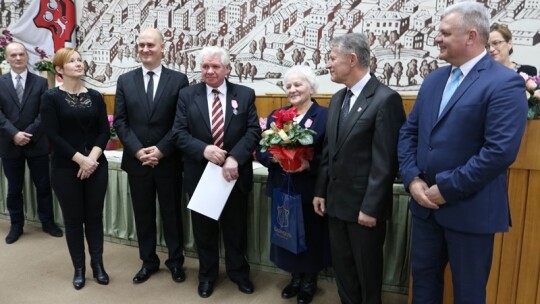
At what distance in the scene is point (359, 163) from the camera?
6.70ft

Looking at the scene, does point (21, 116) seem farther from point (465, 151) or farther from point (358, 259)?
point (465, 151)

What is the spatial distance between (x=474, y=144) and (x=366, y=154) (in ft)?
1.68

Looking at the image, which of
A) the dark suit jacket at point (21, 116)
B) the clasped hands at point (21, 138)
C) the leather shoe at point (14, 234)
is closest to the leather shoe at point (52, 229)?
the leather shoe at point (14, 234)

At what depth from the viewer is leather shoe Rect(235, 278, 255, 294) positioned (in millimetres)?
2783

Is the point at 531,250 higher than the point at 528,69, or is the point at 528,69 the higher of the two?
the point at 528,69

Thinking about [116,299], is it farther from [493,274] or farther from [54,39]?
[54,39]

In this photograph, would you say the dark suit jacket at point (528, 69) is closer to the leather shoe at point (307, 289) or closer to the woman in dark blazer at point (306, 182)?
the woman in dark blazer at point (306, 182)

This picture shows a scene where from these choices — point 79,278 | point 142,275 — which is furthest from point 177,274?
point 79,278

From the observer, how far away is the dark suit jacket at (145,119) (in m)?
2.72

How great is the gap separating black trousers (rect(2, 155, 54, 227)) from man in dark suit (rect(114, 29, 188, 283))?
1.43 meters

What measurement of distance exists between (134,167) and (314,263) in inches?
51.6

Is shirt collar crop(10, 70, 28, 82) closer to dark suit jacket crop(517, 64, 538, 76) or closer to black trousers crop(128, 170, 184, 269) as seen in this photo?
black trousers crop(128, 170, 184, 269)

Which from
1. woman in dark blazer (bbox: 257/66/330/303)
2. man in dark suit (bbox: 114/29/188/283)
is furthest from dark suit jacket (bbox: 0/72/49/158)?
woman in dark blazer (bbox: 257/66/330/303)

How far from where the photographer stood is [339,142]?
6.84ft
